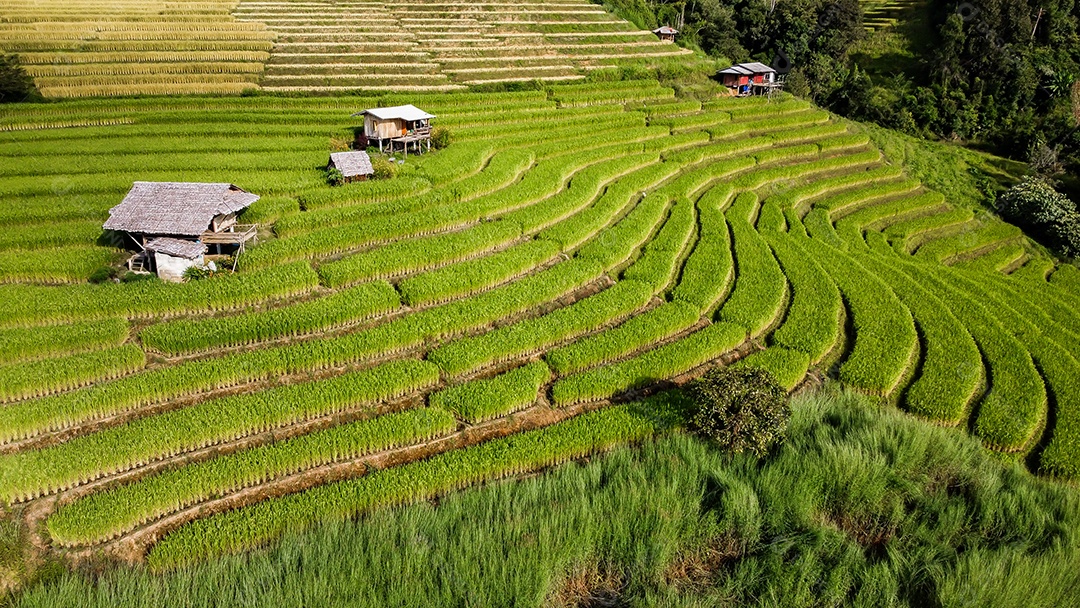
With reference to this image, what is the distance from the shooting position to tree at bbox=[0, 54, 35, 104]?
40.0 meters

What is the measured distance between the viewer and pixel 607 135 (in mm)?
45719

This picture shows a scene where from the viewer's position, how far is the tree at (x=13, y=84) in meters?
40.0

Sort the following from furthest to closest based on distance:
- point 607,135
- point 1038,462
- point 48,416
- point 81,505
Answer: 1. point 607,135
2. point 1038,462
3. point 48,416
4. point 81,505

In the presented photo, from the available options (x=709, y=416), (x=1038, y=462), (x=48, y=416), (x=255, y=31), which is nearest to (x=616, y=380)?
(x=709, y=416)

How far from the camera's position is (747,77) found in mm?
61188

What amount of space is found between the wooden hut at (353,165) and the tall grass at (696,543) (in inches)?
838

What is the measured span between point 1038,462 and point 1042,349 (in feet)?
27.3

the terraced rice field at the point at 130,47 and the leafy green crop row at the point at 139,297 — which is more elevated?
the terraced rice field at the point at 130,47

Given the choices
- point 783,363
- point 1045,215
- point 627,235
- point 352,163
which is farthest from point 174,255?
point 1045,215

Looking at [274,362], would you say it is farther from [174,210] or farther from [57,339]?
[174,210]

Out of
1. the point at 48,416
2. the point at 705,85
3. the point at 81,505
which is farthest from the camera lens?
the point at 705,85

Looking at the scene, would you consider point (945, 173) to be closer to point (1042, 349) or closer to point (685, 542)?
point (1042, 349)

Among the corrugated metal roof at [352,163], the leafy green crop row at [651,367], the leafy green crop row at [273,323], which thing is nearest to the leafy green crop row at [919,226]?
the leafy green crop row at [651,367]

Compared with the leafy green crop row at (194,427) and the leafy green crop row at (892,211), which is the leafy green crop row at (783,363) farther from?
the leafy green crop row at (892,211)
